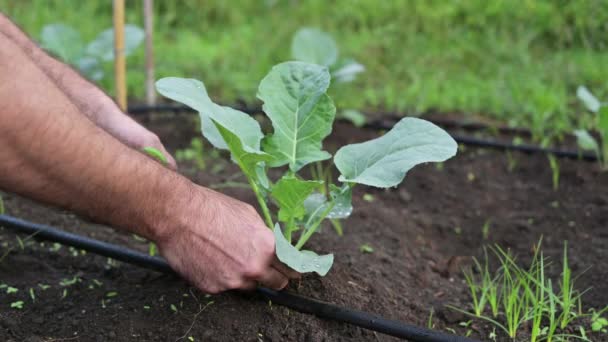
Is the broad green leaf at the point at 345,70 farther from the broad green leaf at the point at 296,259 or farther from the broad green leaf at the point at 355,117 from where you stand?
the broad green leaf at the point at 296,259

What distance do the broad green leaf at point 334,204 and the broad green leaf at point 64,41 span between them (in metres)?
1.77

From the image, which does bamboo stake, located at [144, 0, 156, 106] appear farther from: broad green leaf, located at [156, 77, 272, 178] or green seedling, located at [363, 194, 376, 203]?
broad green leaf, located at [156, 77, 272, 178]

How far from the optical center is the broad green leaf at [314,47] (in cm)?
305

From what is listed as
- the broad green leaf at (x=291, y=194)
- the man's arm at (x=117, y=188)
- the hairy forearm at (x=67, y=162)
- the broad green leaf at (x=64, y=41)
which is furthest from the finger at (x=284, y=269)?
the broad green leaf at (x=64, y=41)

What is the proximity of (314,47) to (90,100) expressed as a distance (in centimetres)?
137

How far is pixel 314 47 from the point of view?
3.08 meters

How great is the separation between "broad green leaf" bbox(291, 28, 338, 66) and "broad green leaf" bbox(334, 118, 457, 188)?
1326mm

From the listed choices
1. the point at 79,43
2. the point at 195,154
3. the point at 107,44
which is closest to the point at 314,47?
the point at 195,154

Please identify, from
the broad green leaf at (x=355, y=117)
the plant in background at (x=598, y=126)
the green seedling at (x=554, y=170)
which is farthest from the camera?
the broad green leaf at (x=355, y=117)

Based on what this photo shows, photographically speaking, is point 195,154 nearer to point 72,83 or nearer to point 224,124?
point 72,83

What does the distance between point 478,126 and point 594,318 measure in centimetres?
160

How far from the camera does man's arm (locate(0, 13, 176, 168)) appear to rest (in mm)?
1840

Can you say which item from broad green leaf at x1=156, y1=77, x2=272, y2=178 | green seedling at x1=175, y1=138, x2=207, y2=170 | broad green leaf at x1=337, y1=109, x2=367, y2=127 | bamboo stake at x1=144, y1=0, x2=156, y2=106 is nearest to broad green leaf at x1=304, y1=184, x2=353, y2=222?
broad green leaf at x1=156, y1=77, x2=272, y2=178

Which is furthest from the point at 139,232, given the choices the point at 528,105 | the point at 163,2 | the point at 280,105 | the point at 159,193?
the point at 163,2
